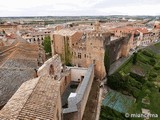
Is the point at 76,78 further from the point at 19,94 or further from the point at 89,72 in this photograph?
the point at 19,94

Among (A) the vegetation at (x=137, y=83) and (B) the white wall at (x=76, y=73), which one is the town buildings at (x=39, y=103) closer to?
(A) the vegetation at (x=137, y=83)

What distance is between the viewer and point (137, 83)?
→ 29.4 meters

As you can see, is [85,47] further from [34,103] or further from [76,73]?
[34,103]

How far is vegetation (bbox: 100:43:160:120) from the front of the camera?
22.4 meters

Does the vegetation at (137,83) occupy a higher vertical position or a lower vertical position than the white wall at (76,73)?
lower

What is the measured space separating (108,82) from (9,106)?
18.8 metres

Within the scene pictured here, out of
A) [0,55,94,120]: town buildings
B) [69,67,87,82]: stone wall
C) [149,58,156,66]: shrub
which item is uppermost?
[0,55,94,120]: town buildings

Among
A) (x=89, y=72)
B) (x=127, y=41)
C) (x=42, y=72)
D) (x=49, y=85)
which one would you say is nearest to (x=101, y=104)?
(x=89, y=72)

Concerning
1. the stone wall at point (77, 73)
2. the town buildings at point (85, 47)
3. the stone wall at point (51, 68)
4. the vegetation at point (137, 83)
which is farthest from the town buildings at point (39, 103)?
the town buildings at point (85, 47)

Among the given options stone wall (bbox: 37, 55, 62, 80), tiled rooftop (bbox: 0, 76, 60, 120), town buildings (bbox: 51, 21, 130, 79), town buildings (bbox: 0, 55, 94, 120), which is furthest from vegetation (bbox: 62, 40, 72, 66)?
tiled rooftop (bbox: 0, 76, 60, 120)

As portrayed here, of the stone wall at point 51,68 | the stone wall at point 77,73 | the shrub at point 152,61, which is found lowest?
the shrub at point 152,61

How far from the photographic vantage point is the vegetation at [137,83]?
22441mm

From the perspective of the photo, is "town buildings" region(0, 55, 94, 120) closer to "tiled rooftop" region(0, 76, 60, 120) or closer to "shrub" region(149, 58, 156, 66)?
"tiled rooftop" region(0, 76, 60, 120)

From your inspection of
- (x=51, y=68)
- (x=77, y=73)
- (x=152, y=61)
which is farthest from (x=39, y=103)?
(x=152, y=61)
